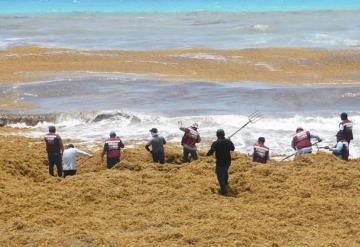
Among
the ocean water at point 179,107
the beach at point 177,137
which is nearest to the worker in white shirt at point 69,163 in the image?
the beach at point 177,137

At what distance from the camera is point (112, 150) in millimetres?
14406

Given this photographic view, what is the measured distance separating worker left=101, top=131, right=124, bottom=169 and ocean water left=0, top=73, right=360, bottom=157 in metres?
4.66

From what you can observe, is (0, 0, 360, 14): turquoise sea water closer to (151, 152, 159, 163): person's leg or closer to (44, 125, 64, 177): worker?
(151, 152, 159, 163): person's leg

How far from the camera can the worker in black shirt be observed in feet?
40.2

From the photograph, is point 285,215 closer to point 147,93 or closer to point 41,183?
point 41,183

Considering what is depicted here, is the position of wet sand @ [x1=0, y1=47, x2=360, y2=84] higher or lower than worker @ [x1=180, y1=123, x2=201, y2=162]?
higher

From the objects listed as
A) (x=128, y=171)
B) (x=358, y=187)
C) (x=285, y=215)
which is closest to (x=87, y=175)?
(x=128, y=171)

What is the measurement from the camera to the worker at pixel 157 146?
15.0 metres

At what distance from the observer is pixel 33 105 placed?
26.3 meters

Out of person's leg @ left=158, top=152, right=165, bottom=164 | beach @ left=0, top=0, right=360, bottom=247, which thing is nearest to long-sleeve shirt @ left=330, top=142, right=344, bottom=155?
beach @ left=0, top=0, right=360, bottom=247

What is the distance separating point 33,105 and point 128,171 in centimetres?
1368

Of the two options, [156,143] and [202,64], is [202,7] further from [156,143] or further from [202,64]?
[156,143]

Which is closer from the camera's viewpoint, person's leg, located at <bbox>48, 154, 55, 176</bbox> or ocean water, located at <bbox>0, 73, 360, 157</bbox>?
person's leg, located at <bbox>48, 154, 55, 176</bbox>

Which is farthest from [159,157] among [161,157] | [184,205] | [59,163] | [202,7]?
[202,7]
